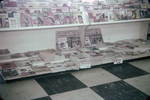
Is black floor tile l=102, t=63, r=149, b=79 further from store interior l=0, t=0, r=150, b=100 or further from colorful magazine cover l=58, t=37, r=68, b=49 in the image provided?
colorful magazine cover l=58, t=37, r=68, b=49

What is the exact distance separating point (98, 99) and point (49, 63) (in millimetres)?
1025

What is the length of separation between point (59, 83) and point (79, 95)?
0.39 metres

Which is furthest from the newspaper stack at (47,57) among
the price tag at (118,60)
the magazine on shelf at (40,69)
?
the price tag at (118,60)

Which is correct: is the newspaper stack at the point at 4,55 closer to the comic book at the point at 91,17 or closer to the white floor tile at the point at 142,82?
the comic book at the point at 91,17

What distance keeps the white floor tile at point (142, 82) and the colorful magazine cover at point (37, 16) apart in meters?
1.47

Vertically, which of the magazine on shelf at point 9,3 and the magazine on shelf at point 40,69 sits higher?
the magazine on shelf at point 9,3

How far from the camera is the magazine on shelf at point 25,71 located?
239cm

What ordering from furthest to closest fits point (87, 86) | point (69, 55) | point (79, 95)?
point (69, 55) < point (87, 86) < point (79, 95)

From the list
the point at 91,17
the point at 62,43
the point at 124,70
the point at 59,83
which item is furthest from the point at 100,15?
the point at 59,83

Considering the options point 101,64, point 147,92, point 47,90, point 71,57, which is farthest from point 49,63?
point 147,92

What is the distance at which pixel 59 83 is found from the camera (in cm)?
237

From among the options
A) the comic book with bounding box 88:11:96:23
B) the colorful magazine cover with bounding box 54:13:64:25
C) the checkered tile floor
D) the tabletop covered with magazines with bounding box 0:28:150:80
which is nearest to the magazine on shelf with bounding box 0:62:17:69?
the tabletop covered with magazines with bounding box 0:28:150:80

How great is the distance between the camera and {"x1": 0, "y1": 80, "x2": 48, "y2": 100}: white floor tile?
204 centimetres

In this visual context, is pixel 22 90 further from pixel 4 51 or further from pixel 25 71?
pixel 4 51
